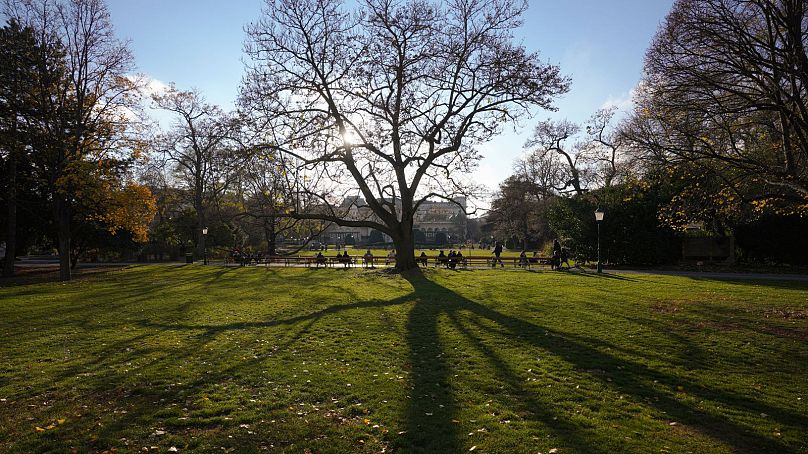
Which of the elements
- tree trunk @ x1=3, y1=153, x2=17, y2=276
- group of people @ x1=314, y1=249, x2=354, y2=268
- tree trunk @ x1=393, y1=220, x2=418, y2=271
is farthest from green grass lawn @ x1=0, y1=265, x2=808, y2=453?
group of people @ x1=314, y1=249, x2=354, y2=268

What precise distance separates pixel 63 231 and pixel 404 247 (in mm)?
16404

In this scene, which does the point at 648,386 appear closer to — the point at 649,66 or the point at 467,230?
the point at 649,66

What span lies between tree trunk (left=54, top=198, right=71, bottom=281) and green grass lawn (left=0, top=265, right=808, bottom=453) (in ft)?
34.5

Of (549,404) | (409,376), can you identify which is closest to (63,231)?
(409,376)

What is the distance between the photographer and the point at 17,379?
6336 mm

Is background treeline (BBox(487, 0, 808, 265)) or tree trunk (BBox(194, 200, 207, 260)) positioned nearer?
background treeline (BBox(487, 0, 808, 265))

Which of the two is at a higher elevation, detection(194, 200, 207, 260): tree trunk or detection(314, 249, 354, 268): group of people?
detection(194, 200, 207, 260): tree trunk

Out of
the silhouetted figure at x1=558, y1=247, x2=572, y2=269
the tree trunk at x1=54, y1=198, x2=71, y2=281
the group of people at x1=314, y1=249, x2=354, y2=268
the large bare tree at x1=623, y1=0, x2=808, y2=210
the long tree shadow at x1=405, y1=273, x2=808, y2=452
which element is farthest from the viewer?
the group of people at x1=314, y1=249, x2=354, y2=268

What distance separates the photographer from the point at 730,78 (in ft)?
38.0

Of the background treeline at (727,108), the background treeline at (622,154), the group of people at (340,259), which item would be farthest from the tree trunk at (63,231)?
the background treeline at (727,108)

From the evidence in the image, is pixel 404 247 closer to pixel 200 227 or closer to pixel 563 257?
pixel 563 257

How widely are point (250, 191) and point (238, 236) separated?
16.9 ft

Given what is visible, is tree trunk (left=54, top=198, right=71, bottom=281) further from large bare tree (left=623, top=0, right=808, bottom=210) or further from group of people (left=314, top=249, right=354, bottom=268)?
large bare tree (left=623, top=0, right=808, bottom=210)

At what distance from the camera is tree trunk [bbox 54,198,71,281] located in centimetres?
2205
